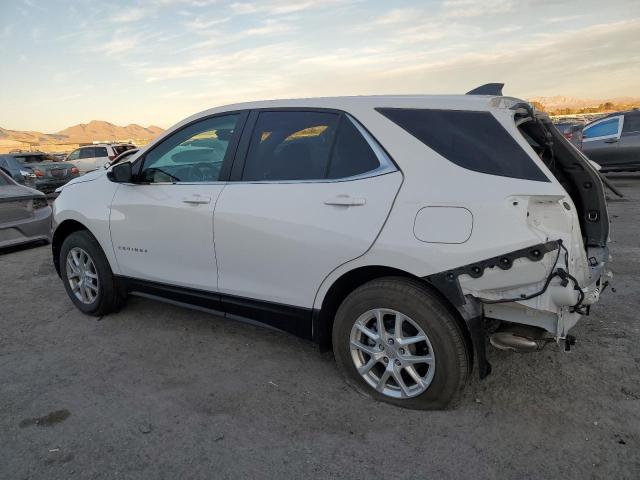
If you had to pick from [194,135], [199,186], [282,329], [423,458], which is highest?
[194,135]

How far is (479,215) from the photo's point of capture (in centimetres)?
256

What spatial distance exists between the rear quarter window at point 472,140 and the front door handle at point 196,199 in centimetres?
141

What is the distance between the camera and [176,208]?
12.1 ft

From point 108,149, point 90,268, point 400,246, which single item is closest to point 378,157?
point 400,246

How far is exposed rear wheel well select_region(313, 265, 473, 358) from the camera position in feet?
9.00

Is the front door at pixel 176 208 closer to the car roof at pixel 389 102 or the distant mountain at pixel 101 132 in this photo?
the car roof at pixel 389 102

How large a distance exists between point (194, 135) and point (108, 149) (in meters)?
17.0

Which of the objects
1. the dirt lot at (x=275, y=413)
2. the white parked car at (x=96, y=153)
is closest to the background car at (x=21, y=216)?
the dirt lot at (x=275, y=413)

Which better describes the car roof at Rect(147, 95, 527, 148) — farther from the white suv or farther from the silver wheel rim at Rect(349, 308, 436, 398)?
the silver wheel rim at Rect(349, 308, 436, 398)

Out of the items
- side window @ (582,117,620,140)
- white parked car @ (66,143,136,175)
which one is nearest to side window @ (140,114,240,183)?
side window @ (582,117,620,140)

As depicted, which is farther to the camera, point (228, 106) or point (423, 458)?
point (228, 106)

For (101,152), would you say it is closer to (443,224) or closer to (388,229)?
(388,229)

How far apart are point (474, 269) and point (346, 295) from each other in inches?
34.5

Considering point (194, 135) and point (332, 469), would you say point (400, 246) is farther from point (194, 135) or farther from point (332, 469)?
point (194, 135)
